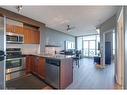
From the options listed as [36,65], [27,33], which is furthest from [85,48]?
[36,65]

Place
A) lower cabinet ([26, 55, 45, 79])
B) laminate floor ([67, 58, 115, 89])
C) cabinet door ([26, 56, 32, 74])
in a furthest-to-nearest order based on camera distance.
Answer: cabinet door ([26, 56, 32, 74]), lower cabinet ([26, 55, 45, 79]), laminate floor ([67, 58, 115, 89])

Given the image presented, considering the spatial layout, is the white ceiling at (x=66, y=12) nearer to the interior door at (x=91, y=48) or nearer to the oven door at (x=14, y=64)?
the oven door at (x=14, y=64)

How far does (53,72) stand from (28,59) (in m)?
2.07

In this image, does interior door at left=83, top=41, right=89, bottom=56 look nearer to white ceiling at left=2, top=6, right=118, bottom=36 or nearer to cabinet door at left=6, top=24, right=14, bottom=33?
white ceiling at left=2, top=6, right=118, bottom=36

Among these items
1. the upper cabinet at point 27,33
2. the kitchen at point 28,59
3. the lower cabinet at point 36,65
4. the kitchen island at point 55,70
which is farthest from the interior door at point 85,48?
the kitchen island at point 55,70

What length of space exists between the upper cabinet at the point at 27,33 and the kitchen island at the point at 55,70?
1.17 meters

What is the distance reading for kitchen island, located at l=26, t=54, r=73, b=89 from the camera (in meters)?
3.63

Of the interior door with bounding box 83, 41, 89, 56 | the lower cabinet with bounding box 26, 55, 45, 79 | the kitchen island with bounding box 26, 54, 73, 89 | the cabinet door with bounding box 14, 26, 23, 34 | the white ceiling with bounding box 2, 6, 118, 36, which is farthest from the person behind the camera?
the interior door with bounding box 83, 41, 89, 56

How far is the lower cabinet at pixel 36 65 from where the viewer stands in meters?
4.59

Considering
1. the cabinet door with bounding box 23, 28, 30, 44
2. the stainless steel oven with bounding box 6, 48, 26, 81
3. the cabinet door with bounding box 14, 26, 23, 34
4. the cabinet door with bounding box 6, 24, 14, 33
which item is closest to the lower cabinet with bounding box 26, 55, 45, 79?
the stainless steel oven with bounding box 6, 48, 26, 81

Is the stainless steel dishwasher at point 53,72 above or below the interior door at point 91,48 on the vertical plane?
below

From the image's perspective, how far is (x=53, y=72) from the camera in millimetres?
3840
